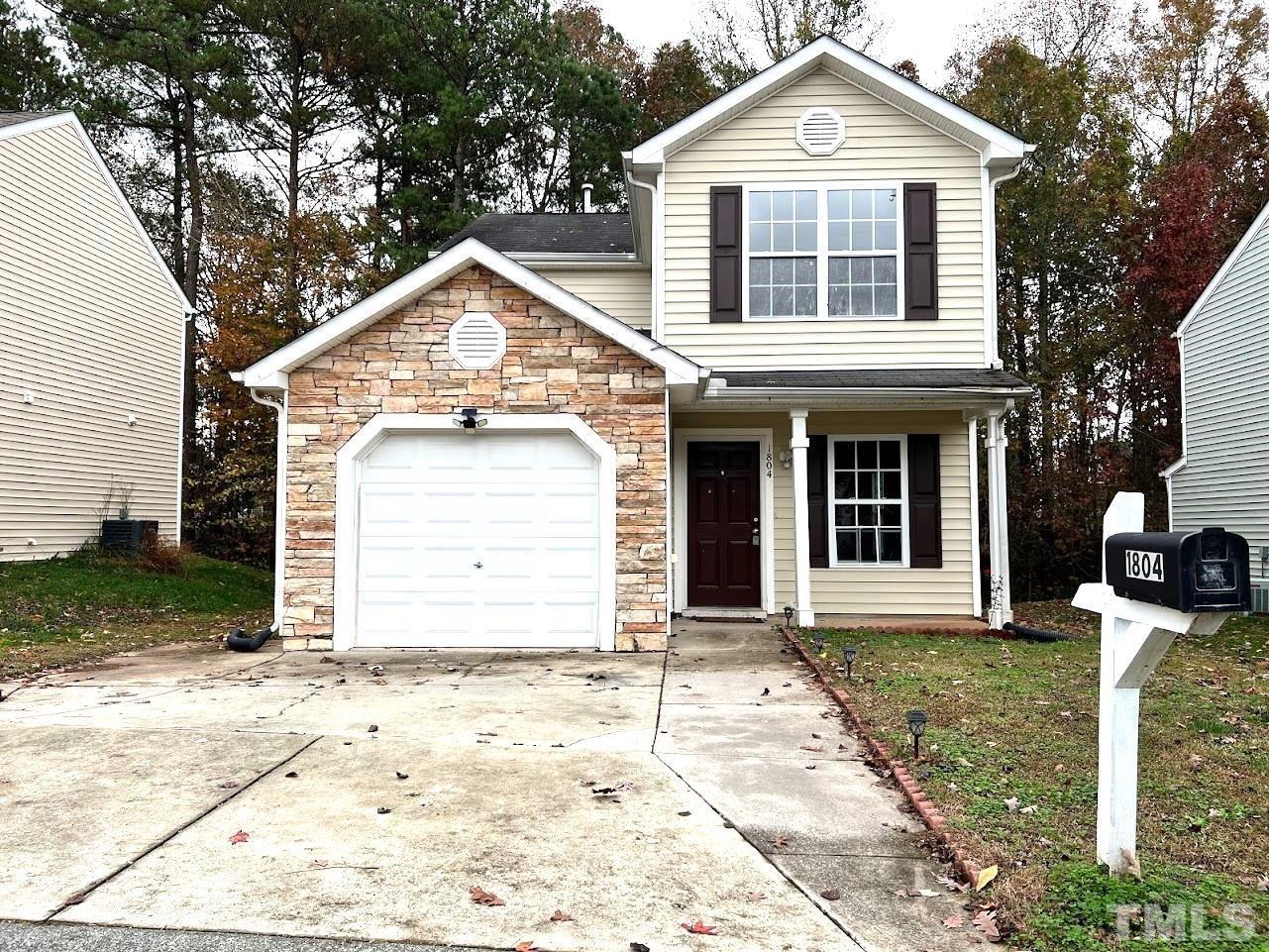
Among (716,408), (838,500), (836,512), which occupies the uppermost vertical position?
(716,408)

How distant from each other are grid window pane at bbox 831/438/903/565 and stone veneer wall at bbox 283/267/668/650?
322 cm

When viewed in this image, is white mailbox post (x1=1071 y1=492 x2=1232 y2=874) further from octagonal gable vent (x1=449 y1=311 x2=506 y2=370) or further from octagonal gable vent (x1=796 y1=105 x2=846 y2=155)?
octagonal gable vent (x1=796 y1=105 x2=846 y2=155)

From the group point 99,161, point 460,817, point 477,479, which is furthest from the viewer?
point 99,161

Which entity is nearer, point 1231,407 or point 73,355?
point 1231,407

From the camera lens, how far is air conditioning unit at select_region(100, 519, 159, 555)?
49.9 ft

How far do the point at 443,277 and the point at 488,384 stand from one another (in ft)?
3.51

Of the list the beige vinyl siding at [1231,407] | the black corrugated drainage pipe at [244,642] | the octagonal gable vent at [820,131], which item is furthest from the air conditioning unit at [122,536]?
the beige vinyl siding at [1231,407]

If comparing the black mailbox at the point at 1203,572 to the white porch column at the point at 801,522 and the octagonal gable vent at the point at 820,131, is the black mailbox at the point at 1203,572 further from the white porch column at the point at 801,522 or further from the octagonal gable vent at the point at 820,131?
the octagonal gable vent at the point at 820,131

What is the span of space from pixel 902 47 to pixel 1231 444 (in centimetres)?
1346

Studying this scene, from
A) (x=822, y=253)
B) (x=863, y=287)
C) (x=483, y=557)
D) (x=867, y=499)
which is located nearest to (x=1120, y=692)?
(x=483, y=557)

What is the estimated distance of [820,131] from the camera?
10.8m

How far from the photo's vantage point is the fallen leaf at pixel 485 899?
123 inches

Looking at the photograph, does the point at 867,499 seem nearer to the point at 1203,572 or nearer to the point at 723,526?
the point at 723,526

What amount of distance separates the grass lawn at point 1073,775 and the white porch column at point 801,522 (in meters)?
1.62
